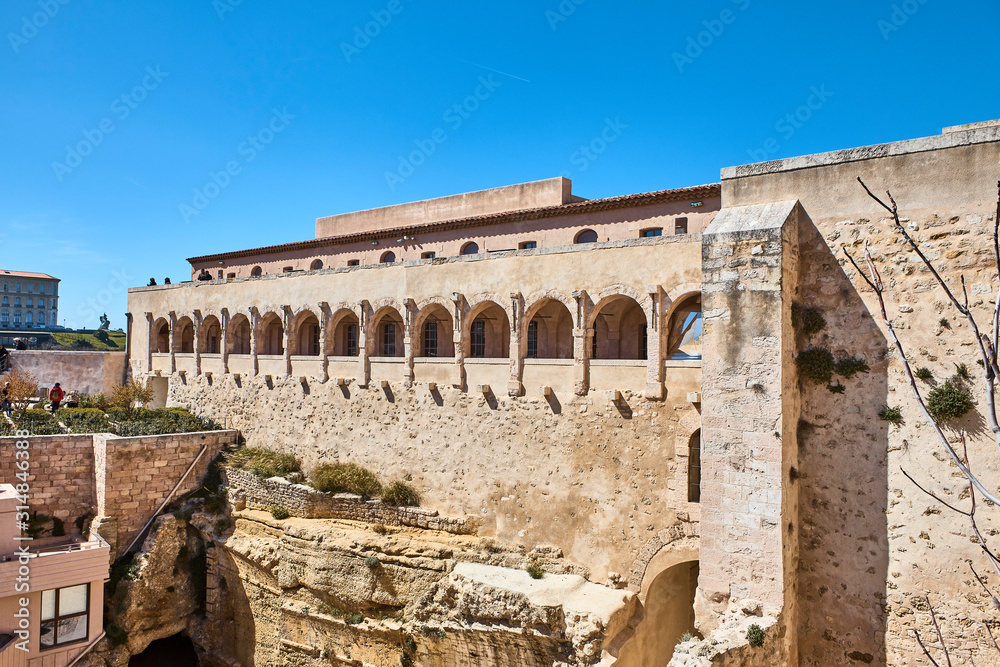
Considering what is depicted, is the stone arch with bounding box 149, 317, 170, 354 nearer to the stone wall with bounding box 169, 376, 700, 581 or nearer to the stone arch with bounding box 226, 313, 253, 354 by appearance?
the stone arch with bounding box 226, 313, 253, 354

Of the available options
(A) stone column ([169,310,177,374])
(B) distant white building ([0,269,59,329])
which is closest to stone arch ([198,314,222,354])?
(A) stone column ([169,310,177,374])

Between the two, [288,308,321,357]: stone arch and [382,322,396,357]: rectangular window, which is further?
[288,308,321,357]: stone arch

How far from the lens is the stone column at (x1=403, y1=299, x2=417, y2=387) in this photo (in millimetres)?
18297

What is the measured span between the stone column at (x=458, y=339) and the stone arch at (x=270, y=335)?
845 cm

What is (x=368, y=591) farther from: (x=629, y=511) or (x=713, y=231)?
(x=713, y=231)

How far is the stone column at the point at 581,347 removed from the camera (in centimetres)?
1487

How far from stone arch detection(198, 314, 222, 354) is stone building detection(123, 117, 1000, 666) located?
133 cm

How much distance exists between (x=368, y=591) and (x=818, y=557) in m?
10.7

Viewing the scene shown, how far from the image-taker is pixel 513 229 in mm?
20422

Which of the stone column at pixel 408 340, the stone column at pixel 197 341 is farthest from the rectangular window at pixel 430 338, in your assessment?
the stone column at pixel 197 341

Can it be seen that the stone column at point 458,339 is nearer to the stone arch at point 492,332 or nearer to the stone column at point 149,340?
the stone arch at point 492,332

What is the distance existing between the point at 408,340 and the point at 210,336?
43.0ft

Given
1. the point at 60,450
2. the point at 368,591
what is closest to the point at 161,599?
the point at 60,450

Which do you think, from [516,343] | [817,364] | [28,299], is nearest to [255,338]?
[516,343]
